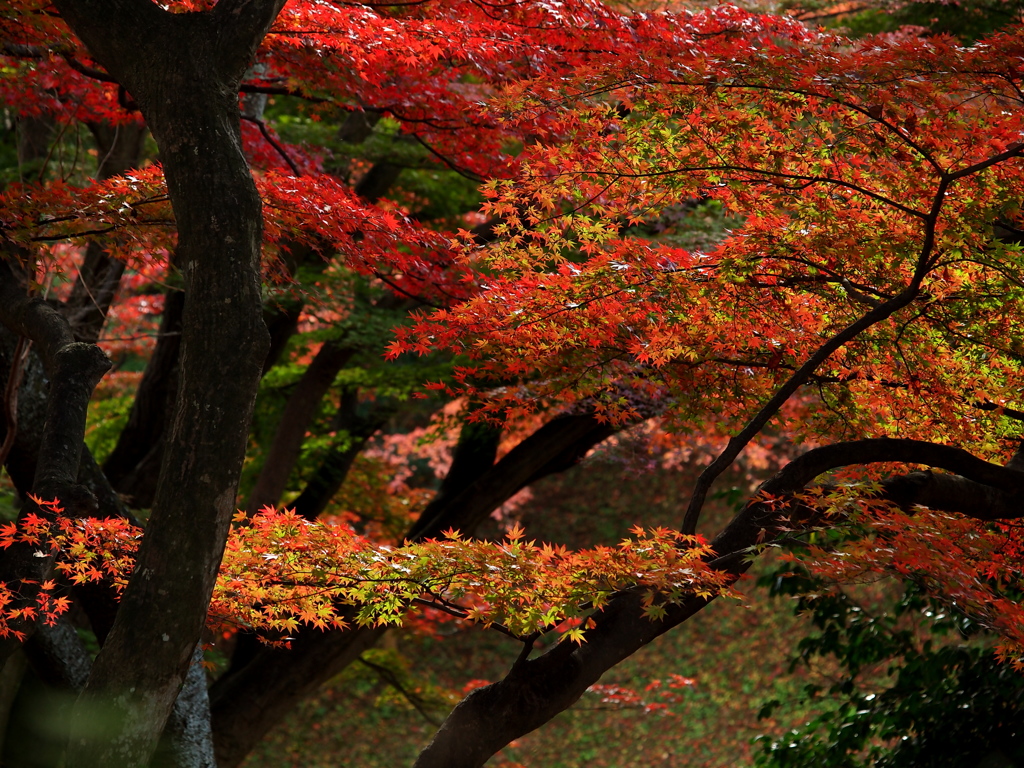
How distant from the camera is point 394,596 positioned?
3.43 meters

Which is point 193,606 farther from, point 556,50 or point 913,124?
point 556,50

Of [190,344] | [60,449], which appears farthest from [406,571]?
[60,449]

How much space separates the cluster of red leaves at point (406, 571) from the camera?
10.4 ft

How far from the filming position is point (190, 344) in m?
2.75

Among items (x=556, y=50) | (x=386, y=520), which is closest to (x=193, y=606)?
(x=556, y=50)

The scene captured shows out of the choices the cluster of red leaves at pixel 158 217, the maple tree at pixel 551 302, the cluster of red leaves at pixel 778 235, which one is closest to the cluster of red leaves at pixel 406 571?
the maple tree at pixel 551 302

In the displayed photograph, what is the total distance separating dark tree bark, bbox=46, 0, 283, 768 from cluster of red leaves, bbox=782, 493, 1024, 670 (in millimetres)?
2006

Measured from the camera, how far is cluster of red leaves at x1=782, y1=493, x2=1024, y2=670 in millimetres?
3385

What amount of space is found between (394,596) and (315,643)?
3.64 m

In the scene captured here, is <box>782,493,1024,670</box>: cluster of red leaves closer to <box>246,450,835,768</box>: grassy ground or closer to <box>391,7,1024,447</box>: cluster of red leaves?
<box>391,7,1024,447</box>: cluster of red leaves

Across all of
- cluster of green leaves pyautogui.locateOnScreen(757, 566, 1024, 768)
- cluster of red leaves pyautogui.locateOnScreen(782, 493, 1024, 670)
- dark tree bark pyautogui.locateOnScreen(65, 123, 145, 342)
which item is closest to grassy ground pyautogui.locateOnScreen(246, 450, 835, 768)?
cluster of green leaves pyautogui.locateOnScreen(757, 566, 1024, 768)

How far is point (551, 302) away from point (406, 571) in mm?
1344

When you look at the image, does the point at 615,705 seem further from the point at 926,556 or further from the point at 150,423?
the point at 926,556

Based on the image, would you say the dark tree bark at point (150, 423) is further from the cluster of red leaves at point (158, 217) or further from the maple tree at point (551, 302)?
the cluster of red leaves at point (158, 217)
